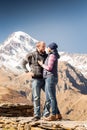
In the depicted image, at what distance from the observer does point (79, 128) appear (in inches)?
315

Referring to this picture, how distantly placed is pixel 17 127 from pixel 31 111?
5392mm

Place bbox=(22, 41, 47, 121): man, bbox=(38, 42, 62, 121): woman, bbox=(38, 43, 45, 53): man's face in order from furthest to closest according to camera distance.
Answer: bbox=(22, 41, 47, 121): man < bbox=(38, 43, 45, 53): man's face < bbox=(38, 42, 62, 121): woman

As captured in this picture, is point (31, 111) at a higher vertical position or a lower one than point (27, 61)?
lower

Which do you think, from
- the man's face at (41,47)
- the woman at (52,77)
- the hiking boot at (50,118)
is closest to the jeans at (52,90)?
the woman at (52,77)

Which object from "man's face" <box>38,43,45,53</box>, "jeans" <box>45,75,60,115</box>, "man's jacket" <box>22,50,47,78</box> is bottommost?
"jeans" <box>45,75,60,115</box>

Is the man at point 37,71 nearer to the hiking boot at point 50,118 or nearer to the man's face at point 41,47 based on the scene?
the man's face at point 41,47

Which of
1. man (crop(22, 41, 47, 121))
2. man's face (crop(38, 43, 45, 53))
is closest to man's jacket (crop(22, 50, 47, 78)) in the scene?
man (crop(22, 41, 47, 121))

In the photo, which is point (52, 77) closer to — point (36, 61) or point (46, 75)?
point (46, 75)

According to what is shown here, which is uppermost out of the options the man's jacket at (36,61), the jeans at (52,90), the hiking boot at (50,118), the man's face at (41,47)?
the man's face at (41,47)

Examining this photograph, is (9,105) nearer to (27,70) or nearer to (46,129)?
(27,70)

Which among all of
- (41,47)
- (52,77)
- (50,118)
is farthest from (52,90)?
(41,47)

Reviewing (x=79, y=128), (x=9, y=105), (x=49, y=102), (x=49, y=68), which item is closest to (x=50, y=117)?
(x=49, y=102)

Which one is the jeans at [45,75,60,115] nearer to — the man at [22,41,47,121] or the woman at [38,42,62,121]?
the woman at [38,42,62,121]

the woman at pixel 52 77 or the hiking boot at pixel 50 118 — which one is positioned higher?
the woman at pixel 52 77
